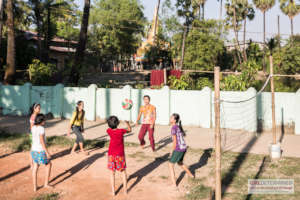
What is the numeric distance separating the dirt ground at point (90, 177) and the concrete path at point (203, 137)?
1.76 meters

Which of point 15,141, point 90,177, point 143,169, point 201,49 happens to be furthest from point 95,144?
point 201,49

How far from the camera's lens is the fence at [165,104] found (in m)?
12.1

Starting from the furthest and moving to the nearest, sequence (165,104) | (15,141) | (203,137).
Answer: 1. (165,104)
2. (203,137)
3. (15,141)

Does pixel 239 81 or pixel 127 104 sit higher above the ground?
pixel 239 81

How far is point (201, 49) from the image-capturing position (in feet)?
96.4

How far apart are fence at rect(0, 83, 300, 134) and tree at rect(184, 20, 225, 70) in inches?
616

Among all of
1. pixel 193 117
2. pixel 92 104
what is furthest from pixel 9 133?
pixel 193 117

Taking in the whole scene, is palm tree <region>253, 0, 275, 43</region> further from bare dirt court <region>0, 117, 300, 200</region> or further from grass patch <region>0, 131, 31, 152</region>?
grass patch <region>0, 131, 31, 152</region>

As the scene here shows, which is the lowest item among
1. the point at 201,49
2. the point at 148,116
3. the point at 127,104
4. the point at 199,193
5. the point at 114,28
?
the point at 199,193

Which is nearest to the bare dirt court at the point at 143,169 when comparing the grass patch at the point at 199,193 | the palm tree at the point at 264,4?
the grass patch at the point at 199,193

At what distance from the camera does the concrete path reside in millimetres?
9992

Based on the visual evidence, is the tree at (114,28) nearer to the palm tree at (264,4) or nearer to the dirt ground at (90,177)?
the palm tree at (264,4)

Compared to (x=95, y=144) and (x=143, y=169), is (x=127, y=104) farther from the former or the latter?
(x=143, y=169)

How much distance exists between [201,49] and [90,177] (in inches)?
945
